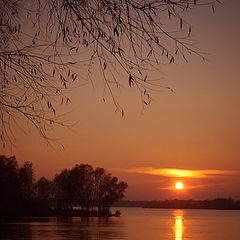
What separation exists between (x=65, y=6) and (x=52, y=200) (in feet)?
400

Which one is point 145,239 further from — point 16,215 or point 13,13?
point 16,215

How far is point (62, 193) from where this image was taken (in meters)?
116

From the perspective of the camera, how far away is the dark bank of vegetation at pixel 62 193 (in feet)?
301

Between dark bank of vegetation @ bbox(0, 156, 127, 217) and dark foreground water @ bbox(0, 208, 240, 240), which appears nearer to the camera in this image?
dark foreground water @ bbox(0, 208, 240, 240)

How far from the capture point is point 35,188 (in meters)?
112

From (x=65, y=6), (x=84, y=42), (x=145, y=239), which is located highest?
(x=65, y=6)

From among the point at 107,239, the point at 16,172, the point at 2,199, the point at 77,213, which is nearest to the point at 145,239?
the point at 107,239

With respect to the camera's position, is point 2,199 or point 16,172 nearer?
point 2,199

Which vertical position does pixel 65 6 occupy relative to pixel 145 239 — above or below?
above

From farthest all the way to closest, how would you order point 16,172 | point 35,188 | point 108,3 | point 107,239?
1. point 35,188
2. point 16,172
3. point 107,239
4. point 108,3

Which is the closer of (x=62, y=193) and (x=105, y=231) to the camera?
(x=105, y=231)

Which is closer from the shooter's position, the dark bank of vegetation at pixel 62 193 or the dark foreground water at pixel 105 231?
the dark foreground water at pixel 105 231

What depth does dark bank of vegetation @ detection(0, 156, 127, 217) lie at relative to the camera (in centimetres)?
9181

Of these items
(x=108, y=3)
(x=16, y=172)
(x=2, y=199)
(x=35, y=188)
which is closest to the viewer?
(x=108, y=3)
